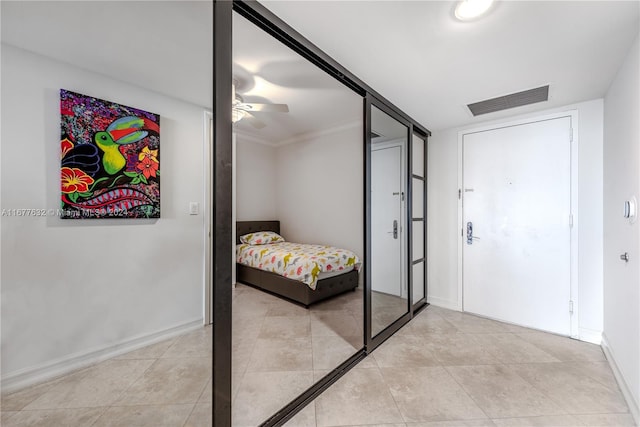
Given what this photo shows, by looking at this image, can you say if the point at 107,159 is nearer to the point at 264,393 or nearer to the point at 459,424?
the point at 264,393

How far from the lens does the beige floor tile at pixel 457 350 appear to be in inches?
80.3

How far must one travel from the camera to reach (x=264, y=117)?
3.77 m

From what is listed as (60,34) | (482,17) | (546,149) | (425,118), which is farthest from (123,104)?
(546,149)

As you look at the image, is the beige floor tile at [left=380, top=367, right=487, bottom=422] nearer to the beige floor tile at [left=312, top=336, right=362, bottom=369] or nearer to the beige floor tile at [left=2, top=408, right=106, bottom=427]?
the beige floor tile at [left=312, top=336, right=362, bottom=369]

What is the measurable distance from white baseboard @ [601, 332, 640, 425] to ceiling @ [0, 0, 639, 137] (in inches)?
87.6

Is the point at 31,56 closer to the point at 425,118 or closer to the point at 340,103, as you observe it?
the point at 340,103

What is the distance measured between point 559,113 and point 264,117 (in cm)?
356

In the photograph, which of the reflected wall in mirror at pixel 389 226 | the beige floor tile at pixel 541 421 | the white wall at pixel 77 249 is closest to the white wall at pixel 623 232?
the beige floor tile at pixel 541 421

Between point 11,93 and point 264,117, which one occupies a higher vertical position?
point 264,117

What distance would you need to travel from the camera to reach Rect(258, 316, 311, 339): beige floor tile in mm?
2494

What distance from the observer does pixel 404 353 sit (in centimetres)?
216

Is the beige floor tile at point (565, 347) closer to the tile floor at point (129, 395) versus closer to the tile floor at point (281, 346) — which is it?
the tile floor at point (281, 346)

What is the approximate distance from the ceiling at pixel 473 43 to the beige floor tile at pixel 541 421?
2.31 metres

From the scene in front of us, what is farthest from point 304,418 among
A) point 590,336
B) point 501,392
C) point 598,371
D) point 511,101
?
point 511,101
